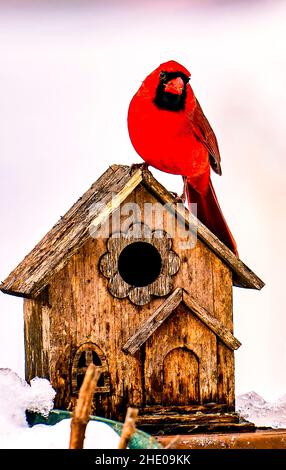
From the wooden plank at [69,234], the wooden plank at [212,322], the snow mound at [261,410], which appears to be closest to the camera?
the wooden plank at [69,234]

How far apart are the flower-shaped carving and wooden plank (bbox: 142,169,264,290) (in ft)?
0.21

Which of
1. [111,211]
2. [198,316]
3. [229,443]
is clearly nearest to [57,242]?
[111,211]

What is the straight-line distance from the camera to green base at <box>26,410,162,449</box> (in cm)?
177

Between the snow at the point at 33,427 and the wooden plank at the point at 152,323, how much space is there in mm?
194

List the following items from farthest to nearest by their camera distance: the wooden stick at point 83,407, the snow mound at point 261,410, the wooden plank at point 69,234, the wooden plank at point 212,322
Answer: the snow mound at point 261,410
the wooden plank at point 212,322
the wooden plank at point 69,234
the wooden stick at point 83,407

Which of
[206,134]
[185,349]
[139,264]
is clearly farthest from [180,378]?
[206,134]

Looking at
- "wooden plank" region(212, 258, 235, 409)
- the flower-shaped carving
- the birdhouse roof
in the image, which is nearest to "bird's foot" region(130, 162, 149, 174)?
the birdhouse roof

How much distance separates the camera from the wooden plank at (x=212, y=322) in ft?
6.75

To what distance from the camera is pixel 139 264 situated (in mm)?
2180

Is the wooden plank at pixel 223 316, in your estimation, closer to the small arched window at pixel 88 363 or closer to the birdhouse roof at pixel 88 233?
the birdhouse roof at pixel 88 233

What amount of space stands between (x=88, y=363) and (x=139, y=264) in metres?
0.31

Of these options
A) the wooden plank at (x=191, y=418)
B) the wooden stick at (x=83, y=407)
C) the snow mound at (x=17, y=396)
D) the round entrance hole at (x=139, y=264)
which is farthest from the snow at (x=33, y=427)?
the wooden stick at (x=83, y=407)

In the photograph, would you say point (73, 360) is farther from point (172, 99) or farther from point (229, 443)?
point (172, 99)

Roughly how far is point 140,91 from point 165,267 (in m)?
0.39
